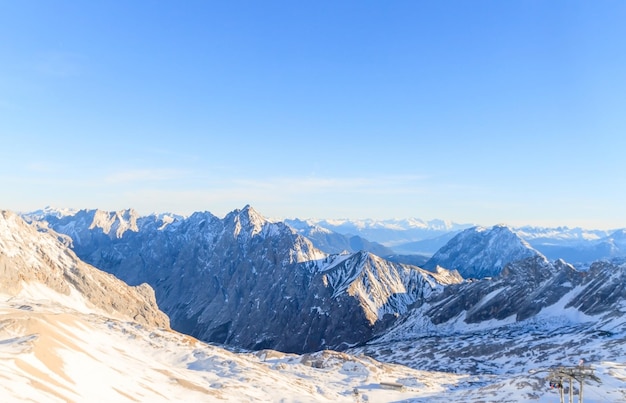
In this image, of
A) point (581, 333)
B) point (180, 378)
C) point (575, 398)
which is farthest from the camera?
point (581, 333)

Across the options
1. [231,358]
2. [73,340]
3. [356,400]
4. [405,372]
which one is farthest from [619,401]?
[73,340]

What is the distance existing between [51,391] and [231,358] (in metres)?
68.8

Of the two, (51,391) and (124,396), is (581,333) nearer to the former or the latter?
(124,396)

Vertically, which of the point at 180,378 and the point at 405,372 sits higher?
the point at 180,378

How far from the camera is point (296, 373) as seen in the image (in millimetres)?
146875

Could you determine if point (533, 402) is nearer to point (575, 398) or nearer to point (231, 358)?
point (575, 398)

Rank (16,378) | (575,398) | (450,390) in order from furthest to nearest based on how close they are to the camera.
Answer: (450,390) → (575,398) → (16,378)

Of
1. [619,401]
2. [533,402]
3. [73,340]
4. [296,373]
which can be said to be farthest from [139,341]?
[619,401]

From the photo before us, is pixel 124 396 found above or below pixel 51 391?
below

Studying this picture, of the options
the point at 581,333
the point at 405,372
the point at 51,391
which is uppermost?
the point at 51,391

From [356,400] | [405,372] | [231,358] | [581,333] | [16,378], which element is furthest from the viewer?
[581,333]

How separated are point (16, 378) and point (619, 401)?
365 ft

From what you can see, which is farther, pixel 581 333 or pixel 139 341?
pixel 581 333

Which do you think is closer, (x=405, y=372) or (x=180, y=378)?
(x=180, y=378)
